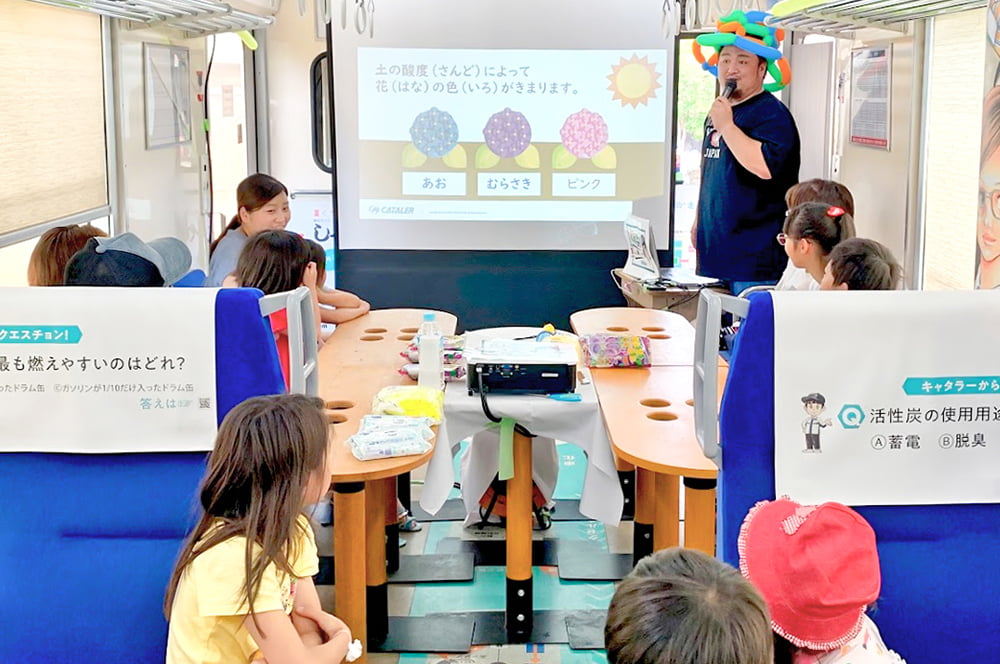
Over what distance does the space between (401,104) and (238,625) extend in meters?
4.18

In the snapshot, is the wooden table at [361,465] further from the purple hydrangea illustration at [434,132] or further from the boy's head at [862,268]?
the purple hydrangea illustration at [434,132]

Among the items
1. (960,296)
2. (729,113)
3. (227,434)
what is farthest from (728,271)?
(227,434)

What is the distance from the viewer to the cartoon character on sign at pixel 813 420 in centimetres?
→ 188

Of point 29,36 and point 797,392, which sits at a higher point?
point 29,36

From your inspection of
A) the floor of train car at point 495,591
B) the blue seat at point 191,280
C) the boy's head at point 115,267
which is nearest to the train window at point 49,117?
the blue seat at point 191,280

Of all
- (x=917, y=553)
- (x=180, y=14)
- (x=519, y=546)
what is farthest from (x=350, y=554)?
(x=180, y=14)

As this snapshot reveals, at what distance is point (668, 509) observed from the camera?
310cm

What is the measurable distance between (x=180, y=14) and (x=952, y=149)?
3109 mm

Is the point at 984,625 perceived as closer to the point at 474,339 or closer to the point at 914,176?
the point at 474,339

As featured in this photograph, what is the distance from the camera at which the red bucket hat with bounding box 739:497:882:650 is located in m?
1.56

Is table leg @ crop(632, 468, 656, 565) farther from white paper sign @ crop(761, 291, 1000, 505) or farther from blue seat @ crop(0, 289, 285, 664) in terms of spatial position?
blue seat @ crop(0, 289, 285, 664)

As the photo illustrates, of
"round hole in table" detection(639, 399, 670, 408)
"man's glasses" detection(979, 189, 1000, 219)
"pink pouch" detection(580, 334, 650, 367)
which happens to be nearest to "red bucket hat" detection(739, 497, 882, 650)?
"round hole in table" detection(639, 399, 670, 408)

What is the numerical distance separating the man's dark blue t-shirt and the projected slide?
2.72 feet

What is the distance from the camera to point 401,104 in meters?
5.72
